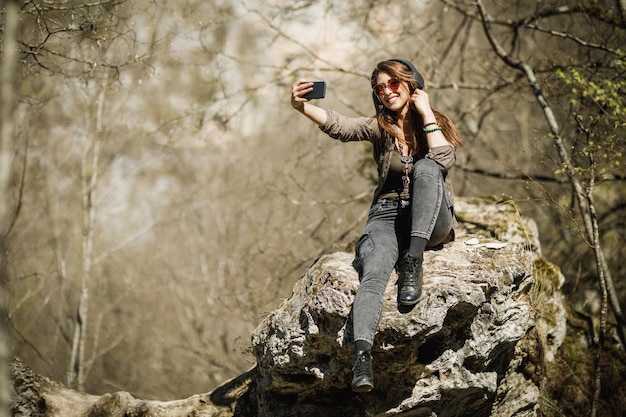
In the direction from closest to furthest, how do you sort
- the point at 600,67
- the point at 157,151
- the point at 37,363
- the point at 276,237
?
the point at 600,67 < the point at 276,237 < the point at 37,363 < the point at 157,151

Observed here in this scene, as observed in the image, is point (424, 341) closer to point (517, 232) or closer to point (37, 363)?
point (517, 232)

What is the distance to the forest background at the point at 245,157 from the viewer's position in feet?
19.2

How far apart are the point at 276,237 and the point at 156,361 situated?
17.7 ft

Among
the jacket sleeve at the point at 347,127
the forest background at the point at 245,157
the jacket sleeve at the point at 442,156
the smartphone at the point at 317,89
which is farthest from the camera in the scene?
the forest background at the point at 245,157

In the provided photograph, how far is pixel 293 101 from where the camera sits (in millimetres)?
3936

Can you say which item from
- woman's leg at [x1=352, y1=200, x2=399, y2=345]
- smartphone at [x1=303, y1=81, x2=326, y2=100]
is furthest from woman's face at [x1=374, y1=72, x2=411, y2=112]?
woman's leg at [x1=352, y1=200, x2=399, y2=345]

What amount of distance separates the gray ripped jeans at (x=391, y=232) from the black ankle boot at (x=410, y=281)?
0.32ft

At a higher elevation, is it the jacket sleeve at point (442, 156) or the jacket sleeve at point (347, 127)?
the jacket sleeve at point (347, 127)

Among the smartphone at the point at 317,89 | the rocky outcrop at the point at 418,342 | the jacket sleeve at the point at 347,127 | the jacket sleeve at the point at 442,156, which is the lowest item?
the rocky outcrop at the point at 418,342

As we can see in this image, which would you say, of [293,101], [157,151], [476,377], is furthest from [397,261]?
[157,151]

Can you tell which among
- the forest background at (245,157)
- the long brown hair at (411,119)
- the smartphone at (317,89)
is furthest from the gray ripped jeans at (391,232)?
the forest background at (245,157)

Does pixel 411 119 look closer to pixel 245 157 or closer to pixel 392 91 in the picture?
pixel 392 91

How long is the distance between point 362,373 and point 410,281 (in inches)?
23.6

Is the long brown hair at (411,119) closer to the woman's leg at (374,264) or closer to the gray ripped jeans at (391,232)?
the gray ripped jeans at (391,232)
